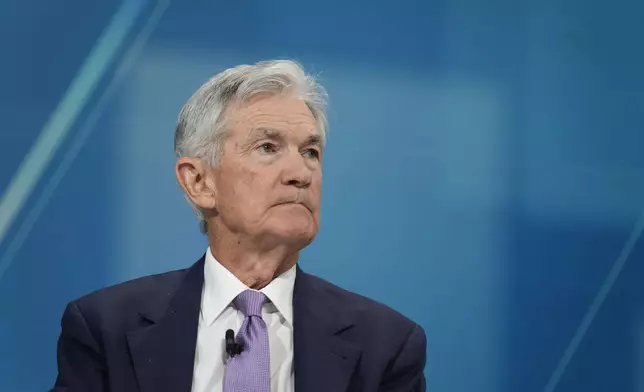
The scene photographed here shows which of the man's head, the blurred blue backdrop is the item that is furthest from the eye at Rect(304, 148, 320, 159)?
the blurred blue backdrop

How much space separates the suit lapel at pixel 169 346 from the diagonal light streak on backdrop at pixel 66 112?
691 mm

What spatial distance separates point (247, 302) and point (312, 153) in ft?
→ 1.15

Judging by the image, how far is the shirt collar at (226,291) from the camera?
6.51ft

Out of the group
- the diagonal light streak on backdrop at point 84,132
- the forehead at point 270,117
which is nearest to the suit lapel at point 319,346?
the forehead at point 270,117

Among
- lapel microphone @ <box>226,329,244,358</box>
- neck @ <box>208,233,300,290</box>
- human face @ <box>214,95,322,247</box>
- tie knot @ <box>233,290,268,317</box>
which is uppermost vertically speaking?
human face @ <box>214,95,322,247</box>

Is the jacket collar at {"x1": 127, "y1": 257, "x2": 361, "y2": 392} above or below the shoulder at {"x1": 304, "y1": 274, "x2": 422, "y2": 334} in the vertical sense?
below

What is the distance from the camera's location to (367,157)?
264 cm

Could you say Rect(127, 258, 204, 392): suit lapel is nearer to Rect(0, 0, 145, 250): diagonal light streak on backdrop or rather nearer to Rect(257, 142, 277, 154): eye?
Rect(257, 142, 277, 154): eye

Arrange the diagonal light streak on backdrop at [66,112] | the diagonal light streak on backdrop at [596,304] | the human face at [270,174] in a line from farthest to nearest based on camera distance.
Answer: the diagonal light streak on backdrop at [596,304] < the diagonal light streak on backdrop at [66,112] < the human face at [270,174]

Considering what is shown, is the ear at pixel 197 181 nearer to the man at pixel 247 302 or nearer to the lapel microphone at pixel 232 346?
the man at pixel 247 302

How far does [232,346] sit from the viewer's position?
74.2 inches

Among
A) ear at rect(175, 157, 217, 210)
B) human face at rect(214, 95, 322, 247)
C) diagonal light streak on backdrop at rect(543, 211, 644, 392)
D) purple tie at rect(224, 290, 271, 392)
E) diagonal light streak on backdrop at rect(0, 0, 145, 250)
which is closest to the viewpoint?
purple tie at rect(224, 290, 271, 392)

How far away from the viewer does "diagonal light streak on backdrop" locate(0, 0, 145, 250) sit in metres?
2.50

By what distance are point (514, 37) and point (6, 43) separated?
4.58ft
